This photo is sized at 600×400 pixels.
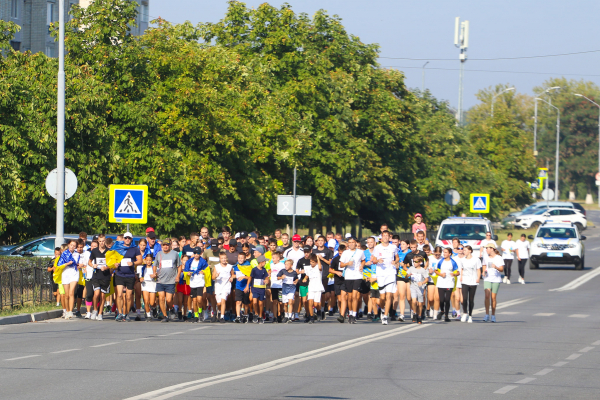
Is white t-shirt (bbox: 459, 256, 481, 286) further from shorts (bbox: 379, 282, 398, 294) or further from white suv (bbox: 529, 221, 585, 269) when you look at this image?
white suv (bbox: 529, 221, 585, 269)

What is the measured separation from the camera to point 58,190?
2180cm

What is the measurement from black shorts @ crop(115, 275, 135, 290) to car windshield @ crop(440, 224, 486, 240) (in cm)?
1576

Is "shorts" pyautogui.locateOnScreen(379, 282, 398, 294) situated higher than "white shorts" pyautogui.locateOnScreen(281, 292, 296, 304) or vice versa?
"shorts" pyautogui.locateOnScreen(379, 282, 398, 294)

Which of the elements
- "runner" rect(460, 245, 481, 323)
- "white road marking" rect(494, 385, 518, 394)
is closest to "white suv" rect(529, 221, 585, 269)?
"runner" rect(460, 245, 481, 323)

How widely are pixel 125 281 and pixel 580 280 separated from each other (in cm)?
1884

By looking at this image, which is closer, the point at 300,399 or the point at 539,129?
the point at 300,399

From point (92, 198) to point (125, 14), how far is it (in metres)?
6.46

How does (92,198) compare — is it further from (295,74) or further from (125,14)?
(295,74)

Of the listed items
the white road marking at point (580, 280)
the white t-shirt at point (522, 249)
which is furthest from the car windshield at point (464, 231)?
the white road marking at point (580, 280)

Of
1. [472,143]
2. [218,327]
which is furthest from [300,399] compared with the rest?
[472,143]

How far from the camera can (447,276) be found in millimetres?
19531

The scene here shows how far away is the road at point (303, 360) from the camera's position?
34.1 ft

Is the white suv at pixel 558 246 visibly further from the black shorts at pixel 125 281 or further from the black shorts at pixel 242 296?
the black shorts at pixel 125 281

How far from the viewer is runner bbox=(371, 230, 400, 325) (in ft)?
62.8
